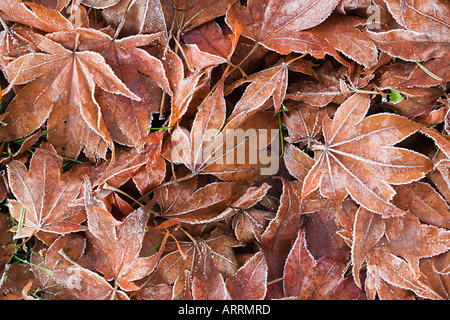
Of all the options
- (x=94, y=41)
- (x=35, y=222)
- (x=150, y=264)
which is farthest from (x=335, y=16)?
(x=35, y=222)

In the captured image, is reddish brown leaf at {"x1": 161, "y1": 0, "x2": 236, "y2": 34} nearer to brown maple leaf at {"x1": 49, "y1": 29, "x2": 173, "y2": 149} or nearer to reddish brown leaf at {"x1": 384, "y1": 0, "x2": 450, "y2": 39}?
brown maple leaf at {"x1": 49, "y1": 29, "x2": 173, "y2": 149}

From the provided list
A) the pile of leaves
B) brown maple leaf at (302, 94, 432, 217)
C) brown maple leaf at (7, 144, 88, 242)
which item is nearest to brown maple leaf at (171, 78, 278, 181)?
the pile of leaves

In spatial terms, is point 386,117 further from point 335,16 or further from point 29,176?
point 29,176

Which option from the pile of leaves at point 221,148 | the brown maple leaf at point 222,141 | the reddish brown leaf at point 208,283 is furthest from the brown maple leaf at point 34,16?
the reddish brown leaf at point 208,283

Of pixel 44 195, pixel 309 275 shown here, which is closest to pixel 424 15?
pixel 309 275

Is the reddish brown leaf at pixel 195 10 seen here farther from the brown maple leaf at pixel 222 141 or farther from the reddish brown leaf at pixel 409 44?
the reddish brown leaf at pixel 409 44

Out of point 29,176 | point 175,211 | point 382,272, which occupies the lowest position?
point 382,272

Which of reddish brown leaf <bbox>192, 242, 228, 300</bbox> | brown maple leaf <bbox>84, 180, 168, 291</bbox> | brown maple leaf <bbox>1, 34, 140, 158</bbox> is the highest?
brown maple leaf <bbox>1, 34, 140, 158</bbox>

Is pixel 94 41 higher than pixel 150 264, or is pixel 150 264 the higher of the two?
pixel 94 41
